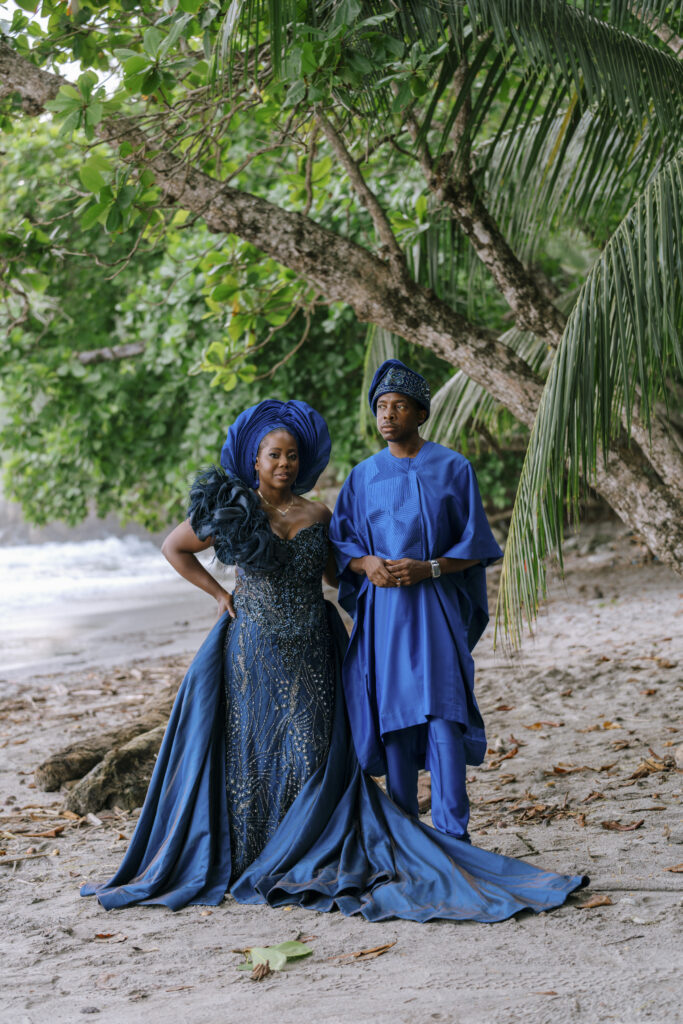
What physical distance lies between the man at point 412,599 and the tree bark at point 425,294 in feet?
4.79

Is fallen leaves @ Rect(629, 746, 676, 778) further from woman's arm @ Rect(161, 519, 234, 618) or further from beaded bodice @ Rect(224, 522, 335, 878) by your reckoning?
woman's arm @ Rect(161, 519, 234, 618)

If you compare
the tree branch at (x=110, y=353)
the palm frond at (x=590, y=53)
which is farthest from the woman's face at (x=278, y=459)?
the tree branch at (x=110, y=353)

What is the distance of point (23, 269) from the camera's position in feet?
17.9

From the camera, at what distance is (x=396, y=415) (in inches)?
146

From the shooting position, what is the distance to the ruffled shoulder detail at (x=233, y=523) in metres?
3.55

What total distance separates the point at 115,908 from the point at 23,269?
3.60 m

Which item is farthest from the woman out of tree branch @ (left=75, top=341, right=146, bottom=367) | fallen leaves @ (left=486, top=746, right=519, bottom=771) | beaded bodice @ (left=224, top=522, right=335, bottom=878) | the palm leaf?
tree branch @ (left=75, top=341, right=146, bottom=367)

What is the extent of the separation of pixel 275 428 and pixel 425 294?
187 centimetres

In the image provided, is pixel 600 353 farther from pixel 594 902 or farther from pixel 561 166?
pixel 561 166

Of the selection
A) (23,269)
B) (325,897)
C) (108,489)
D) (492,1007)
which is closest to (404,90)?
(23,269)

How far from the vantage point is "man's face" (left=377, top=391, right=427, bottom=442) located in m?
3.71

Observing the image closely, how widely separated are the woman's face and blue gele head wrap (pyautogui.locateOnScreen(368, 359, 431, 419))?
0.36m

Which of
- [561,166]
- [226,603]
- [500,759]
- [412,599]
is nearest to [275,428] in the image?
[226,603]

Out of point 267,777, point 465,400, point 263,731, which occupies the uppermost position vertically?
point 465,400
